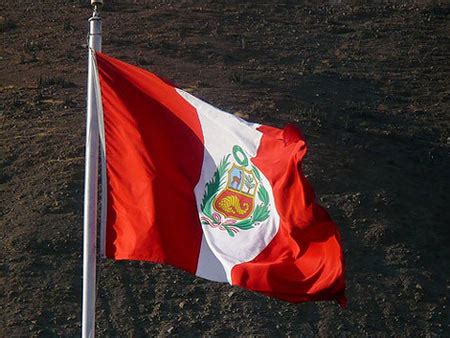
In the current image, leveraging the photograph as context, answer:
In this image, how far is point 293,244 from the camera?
7.25 m

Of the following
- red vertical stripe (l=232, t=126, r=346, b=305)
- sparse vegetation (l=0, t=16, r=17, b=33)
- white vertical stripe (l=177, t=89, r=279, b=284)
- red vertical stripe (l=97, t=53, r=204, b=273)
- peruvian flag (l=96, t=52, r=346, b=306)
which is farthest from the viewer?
sparse vegetation (l=0, t=16, r=17, b=33)

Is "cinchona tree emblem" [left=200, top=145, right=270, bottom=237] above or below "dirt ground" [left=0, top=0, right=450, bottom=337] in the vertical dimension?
above

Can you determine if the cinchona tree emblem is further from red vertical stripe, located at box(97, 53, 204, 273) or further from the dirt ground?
the dirt ground

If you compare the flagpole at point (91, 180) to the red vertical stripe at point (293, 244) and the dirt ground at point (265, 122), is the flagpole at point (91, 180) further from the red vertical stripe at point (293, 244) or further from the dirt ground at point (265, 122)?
the dirt ground at point (265, 122)

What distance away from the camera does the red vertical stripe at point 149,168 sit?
767 cm

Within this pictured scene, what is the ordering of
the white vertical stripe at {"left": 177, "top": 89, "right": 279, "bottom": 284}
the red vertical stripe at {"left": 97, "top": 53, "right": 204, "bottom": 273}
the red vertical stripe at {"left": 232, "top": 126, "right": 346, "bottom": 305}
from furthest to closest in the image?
the red vertical stripe at {"left": 97, "top": 53, "right": 204, "bottom": 273}
the white vertical stripe at {"left": 177, "top": 89, "right": 279, "bottom": 284}
the red vertical stripe at {"left": 232, "top": 126, "right": 346, "bottom": 305}

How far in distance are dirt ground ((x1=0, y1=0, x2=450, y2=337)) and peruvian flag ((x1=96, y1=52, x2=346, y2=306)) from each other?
4567mm

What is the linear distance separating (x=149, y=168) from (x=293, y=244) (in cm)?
122

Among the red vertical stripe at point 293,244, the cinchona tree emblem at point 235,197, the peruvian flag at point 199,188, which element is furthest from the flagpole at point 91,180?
the red vertical stripe at point 293,244

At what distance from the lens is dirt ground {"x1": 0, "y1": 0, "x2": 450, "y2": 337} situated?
12484mm

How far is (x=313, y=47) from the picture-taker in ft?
75.3

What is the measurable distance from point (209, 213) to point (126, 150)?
2.49 feet

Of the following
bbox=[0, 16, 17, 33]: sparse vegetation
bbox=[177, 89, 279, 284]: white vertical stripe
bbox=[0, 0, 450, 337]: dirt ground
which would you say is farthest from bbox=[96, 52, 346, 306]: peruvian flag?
bbox=[0, 16, 17, 33]: sparse vegetation

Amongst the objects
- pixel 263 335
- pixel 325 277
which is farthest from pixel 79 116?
pixel 325 277
